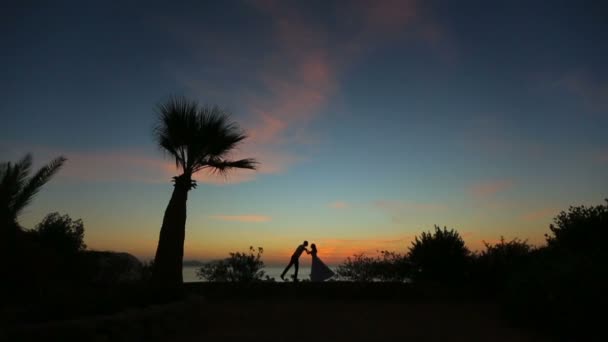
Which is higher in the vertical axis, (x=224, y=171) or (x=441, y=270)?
(x=224, y=171)

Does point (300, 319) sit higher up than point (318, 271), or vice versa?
point (318, 271)

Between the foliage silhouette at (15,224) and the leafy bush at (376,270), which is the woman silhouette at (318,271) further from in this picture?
the foliage silhouette at (15,224)

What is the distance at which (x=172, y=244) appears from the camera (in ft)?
37.8

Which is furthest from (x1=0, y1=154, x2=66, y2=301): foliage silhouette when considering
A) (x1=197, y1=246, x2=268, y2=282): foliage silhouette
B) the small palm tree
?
(x1=197, y1=246, x2=268, y2=282): foliage silhouette

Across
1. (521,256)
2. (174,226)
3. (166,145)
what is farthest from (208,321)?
(521,256)

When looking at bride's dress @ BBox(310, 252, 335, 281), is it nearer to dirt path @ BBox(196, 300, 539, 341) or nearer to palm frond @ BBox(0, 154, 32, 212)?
dirt path @ BBox(196, 300, 539, 341)

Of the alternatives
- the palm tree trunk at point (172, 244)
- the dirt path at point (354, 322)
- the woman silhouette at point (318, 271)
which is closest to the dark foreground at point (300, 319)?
the dirt path at point (354, 322)

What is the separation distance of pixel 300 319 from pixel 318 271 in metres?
6.82

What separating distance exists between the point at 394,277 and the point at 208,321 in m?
8.83

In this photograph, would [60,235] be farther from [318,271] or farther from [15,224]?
[318,271]

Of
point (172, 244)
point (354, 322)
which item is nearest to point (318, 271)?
point (172, 244)

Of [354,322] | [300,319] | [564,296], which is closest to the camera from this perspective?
[564,296]

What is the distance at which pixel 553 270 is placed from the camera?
8602 mm

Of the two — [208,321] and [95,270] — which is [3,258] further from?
[95,270]
